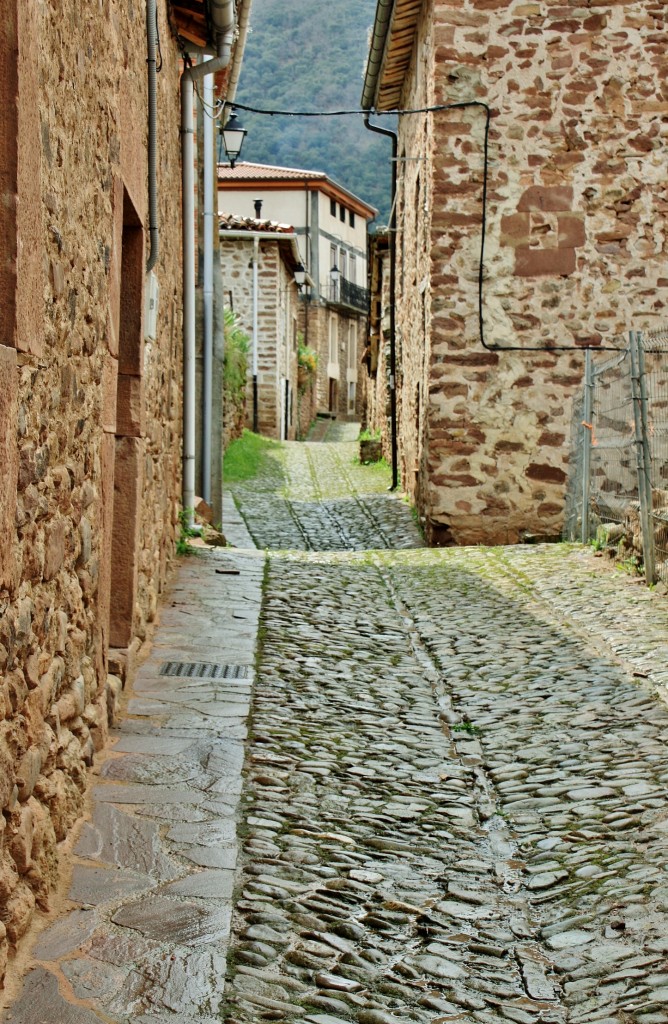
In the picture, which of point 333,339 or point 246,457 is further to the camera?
point 333,339

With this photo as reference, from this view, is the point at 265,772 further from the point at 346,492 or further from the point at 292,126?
the point at 292,126

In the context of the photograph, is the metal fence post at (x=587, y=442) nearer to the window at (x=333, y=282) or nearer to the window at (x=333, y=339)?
the window at (x=333, y=282)

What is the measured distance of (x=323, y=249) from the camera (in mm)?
39125

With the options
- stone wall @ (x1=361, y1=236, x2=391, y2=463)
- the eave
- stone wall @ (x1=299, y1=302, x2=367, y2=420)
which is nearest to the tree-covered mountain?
stone wall @ (x1=299, y1=302, x2=367, y2=420)

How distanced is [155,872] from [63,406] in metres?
1.34

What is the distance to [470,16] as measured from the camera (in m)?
11.1

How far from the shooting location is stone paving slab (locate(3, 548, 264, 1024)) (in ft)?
8.58

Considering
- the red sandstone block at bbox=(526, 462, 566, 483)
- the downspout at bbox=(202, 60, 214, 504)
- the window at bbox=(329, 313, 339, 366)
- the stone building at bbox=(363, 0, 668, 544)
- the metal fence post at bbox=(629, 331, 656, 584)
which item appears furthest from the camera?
the window at bbox=(329, 313, 339, 366)

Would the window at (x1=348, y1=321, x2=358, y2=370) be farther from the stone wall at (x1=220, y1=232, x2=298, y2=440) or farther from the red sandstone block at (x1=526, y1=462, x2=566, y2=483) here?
the red sandstone block at (x1=526, y1=462, x2=566, y2=483)

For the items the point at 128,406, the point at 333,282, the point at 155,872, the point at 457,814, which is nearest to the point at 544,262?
the point at 128,406

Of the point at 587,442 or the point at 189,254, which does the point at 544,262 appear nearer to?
the point at 587,442

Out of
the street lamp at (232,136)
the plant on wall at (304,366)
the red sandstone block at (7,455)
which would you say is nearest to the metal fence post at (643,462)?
the street lamp at (232,136)

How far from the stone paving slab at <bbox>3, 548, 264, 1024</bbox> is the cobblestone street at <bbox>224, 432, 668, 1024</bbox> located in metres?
0.09

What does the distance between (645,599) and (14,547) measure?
557cm
